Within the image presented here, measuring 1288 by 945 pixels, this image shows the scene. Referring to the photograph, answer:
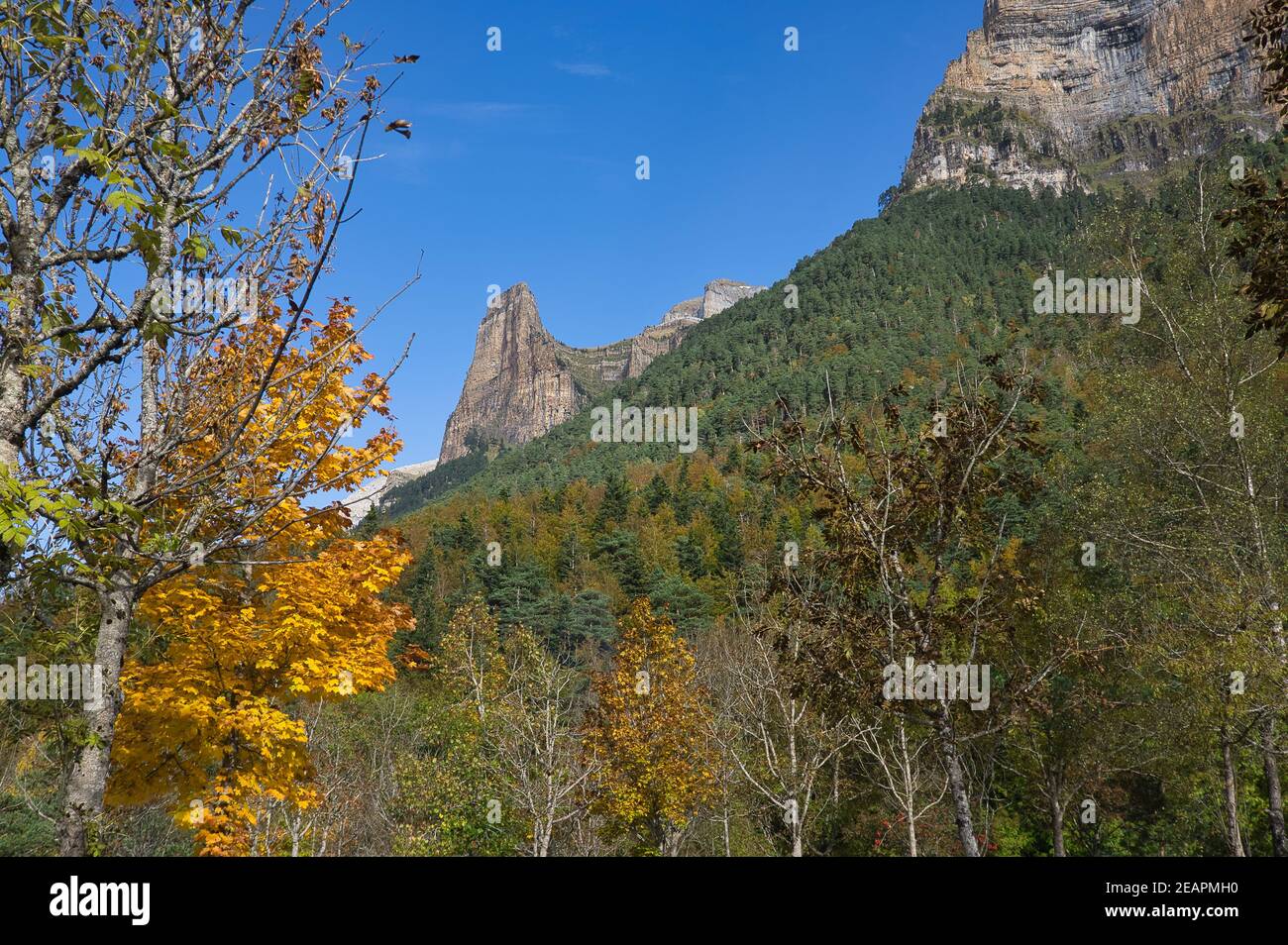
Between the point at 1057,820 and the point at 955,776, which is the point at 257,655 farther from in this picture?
the point at 1057,820

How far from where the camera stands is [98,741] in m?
5.34

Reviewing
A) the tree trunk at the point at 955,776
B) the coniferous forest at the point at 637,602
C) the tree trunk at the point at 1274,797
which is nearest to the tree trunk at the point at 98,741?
the coniferous forest at the point at 637,602

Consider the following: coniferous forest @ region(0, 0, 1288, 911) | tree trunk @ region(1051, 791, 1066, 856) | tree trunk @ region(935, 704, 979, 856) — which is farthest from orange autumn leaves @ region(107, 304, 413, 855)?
tree trunk @ region(1051, 791, 1066, 856)

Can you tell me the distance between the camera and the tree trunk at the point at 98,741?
5.26m

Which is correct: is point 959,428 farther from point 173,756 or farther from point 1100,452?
point 1100,452

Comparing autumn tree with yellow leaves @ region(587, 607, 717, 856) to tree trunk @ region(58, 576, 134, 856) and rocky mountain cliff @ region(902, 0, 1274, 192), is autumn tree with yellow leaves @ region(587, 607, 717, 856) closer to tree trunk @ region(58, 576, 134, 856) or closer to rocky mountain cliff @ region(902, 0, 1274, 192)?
tree trunk @ region(58, 576, 134, 856)

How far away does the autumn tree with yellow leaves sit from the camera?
2105 centimetres

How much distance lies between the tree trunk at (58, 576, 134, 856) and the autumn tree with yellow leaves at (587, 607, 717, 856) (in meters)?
15.6

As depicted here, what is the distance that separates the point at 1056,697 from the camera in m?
21.1

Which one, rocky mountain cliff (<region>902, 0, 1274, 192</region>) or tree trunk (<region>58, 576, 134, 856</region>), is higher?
rocky mountain cliff (<region>902, 0, 1274, 192</region>)

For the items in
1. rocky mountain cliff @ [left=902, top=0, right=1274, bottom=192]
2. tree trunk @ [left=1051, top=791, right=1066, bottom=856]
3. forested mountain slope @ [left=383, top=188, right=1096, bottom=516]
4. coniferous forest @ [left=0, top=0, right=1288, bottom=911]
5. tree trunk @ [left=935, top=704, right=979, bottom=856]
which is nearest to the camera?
coniferous forest @ [left=0, top=0, right=1288, bottom=911]

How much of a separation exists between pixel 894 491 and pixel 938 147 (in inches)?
8038

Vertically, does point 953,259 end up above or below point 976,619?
above
